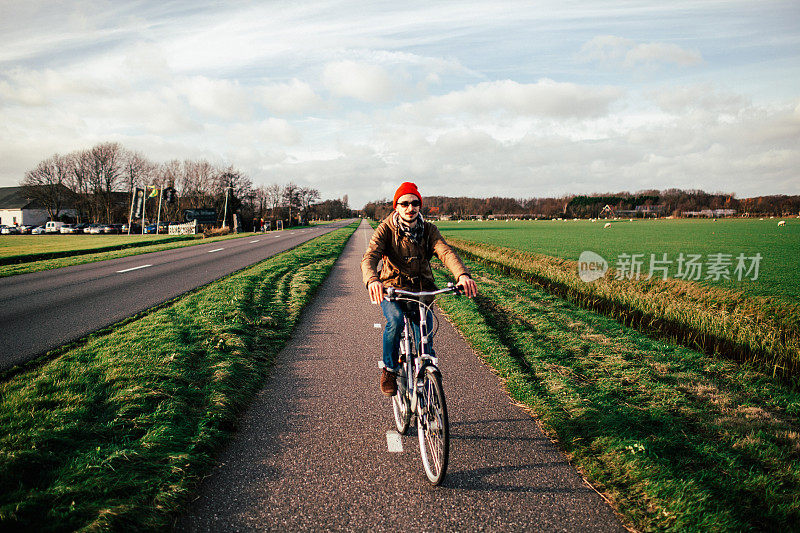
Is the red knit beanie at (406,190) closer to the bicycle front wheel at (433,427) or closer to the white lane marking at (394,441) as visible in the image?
the bicycle front wheel at (433,427)

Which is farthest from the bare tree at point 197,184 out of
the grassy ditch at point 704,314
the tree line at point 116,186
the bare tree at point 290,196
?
the grassy ditch at point 704,314

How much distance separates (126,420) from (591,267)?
1746cm

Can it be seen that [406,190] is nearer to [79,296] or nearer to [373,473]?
[373,473]

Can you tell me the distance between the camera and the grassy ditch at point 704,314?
23.2 feet

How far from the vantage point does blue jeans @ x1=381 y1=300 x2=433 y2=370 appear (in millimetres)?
3682

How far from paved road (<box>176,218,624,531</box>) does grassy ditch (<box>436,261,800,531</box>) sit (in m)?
0.32

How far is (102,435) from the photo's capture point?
3447 mm

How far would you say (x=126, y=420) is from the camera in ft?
12.0

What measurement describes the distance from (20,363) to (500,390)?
620 cm

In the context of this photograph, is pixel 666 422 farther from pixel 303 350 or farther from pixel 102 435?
pixel 102 435

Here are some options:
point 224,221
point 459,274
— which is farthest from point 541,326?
point 224,221

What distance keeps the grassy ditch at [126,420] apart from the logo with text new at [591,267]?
11.9 meters

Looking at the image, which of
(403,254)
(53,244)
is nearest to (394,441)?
(403,254)

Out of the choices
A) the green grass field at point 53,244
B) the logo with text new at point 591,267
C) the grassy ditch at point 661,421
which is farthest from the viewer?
the green grass field at point 53,244
